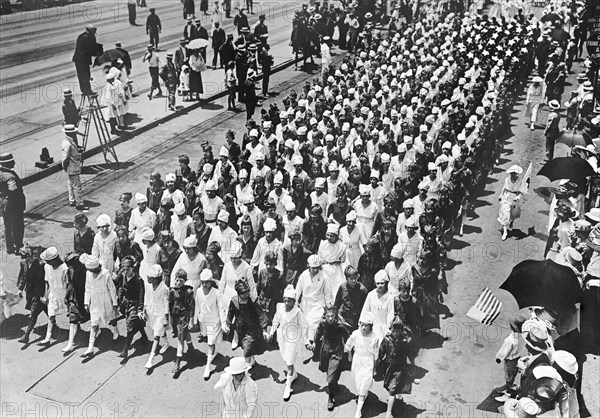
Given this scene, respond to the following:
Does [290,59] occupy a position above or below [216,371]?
above

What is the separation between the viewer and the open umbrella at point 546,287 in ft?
27.9

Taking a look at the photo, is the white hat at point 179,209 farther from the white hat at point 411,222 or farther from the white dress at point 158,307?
the white hat at point 411,222

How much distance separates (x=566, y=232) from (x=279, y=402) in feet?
20.6

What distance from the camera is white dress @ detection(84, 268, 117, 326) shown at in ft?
33.1

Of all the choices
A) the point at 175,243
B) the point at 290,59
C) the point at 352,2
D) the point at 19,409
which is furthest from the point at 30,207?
the point at 352,2

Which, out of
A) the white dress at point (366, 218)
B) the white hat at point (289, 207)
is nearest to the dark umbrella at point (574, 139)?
the white dress at point (366, 218)

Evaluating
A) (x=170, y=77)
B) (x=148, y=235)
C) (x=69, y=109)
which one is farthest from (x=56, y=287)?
(x=170, y=77)

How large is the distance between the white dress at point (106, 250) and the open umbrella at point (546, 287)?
6.72 metres

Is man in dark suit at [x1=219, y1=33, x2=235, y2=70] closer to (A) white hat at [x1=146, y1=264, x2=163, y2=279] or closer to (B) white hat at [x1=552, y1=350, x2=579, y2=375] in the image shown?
(A) white hat at [x1=146, y1=264, x2=163, y2=279]

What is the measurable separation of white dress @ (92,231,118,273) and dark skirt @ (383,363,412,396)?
535 centimetres

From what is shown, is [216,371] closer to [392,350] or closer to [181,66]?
[392,350]

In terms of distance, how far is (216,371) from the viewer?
31.9ft

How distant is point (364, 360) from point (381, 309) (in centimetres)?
121

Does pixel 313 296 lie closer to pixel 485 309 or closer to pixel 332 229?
pixel 332 229
